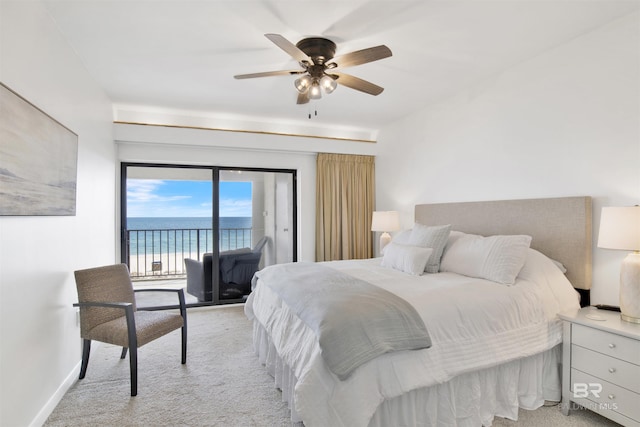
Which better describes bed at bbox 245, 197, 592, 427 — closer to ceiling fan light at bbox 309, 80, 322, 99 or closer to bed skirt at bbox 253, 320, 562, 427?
bed skirt at bbox 253, 320, 562, 427

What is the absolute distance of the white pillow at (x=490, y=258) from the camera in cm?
239

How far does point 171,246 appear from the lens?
5.15 metres

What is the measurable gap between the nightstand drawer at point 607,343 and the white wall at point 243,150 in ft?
11.2

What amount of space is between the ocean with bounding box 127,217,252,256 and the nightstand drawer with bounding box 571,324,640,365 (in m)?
3.91

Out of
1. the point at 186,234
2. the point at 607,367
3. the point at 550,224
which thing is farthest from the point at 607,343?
the point at 186,234

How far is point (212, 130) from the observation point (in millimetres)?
4336

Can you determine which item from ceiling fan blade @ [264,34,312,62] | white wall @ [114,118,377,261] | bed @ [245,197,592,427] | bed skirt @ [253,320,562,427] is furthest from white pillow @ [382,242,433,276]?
white wall @ [114,118,377,261]

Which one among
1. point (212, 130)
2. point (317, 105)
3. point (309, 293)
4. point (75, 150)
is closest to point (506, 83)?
point (317, 105)

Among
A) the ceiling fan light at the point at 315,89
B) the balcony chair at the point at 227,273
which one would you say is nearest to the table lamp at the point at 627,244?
the ceiling fan light at the point at 315,89

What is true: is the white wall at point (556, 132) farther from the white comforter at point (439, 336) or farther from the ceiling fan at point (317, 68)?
the ceiling fan at point (317, 68)

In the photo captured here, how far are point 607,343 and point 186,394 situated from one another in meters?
2.78

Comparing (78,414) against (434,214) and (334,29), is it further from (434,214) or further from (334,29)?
(434,214)

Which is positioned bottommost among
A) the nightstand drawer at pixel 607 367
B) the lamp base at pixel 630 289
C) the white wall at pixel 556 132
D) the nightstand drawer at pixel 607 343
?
the nightstand drawer at pixel 607 367

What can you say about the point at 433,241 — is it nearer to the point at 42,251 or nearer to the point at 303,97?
the point at 303,97
